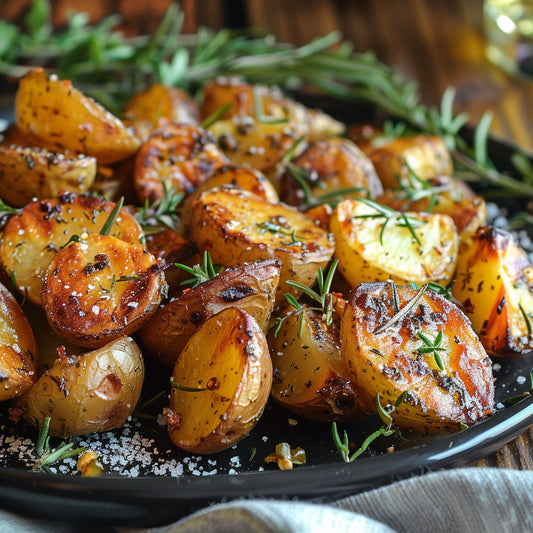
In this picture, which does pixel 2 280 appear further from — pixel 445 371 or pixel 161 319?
pixel 445 371

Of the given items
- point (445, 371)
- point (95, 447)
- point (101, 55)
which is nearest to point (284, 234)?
point (445, 371)

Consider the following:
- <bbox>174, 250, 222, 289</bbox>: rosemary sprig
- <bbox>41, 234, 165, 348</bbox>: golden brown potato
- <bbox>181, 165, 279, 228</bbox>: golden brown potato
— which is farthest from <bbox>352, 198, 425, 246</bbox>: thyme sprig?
<bbox>41, 234, 165, 348</bbox>: golden brown potato

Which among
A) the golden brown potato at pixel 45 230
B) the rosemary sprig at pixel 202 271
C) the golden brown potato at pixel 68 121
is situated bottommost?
the rosemary sprig at pixel 202 271

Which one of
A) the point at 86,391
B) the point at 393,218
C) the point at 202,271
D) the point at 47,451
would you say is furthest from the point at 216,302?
the point at 393,218

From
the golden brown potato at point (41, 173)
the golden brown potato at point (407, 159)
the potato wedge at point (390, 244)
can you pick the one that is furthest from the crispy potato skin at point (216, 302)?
the golden brown potato at point (407, 159)

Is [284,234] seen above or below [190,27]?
above

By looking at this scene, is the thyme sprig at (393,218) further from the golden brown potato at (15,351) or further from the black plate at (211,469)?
the golden brown potato at (15,351)

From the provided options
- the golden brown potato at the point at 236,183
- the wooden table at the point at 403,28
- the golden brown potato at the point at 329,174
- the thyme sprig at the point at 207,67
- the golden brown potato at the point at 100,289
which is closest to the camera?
the golden brown potato at the point at 100,289
